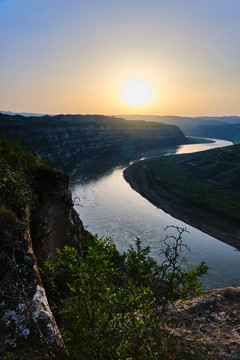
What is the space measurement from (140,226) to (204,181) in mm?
50528

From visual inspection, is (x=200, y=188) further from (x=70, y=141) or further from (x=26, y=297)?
(x=70, y=141)

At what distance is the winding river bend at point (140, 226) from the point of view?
3794cm

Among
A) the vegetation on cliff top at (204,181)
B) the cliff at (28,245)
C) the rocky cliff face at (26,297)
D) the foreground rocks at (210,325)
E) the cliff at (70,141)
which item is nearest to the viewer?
the rocky cliff face at (26,297)

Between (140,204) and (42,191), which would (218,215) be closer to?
(140,204)

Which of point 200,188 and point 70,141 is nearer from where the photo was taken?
point 200,188

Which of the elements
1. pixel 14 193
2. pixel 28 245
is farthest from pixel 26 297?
pixel 14 193

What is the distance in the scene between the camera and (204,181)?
307 feet

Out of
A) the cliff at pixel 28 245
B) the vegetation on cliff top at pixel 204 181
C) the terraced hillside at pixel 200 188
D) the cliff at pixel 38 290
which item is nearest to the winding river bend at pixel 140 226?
the terraced hillside at pixel 200 188

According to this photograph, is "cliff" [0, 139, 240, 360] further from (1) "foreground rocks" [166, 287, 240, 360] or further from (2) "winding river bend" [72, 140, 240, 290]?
(2) "winding river bend" [72, 140, 240, 290]

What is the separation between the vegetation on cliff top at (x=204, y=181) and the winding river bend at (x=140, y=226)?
13.5 metres

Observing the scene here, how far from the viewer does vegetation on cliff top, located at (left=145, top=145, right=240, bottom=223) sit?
69.5 metres

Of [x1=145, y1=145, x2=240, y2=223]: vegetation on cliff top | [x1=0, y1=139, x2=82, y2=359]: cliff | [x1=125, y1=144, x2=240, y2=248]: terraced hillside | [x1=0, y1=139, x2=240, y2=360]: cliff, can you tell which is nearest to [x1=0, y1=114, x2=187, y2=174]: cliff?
[x1=125, y1=144, x2=240, y2=248]: terraced hillside

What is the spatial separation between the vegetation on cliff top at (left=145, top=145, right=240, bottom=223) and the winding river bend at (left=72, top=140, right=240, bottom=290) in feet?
44.2

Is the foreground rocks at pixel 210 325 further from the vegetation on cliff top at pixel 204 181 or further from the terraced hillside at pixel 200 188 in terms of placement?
the vegetation on cliff top at pixel 204 181
